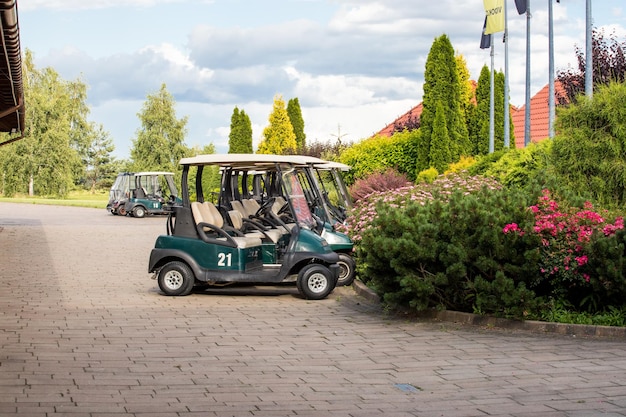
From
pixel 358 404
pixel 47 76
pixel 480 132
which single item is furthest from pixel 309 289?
pixel 47 76

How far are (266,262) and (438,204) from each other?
327cm

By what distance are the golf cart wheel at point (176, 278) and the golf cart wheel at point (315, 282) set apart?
148 cm

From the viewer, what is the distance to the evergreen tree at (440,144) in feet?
109

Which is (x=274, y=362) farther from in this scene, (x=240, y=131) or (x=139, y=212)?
(x=240, y=131)

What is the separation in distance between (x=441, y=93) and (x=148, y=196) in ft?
44.5

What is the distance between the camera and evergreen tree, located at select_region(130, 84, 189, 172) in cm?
7581

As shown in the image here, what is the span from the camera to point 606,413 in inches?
248

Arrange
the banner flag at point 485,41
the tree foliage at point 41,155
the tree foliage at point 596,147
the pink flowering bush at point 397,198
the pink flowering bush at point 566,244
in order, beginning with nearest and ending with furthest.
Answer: the pink flowering bush at point 566,244, the tree foliage at point 596,147, the pink flowering bush at point 397,198, the banner flag at point 485,41, the tree foliage at point 41,155

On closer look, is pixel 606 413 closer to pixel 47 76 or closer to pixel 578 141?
pixel 578 141

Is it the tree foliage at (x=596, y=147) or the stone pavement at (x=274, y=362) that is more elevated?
the tree foliage at (x=596, y=147)

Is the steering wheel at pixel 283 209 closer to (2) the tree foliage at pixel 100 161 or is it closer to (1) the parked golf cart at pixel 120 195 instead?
(1) the parked golf cart at pixel 120 195

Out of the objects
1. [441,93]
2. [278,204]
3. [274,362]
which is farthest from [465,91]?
[274,362]

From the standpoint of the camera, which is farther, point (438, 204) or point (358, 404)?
point (438, 204)

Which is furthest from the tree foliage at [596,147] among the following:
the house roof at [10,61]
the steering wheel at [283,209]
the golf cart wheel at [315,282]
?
the house roof at [10,61]
